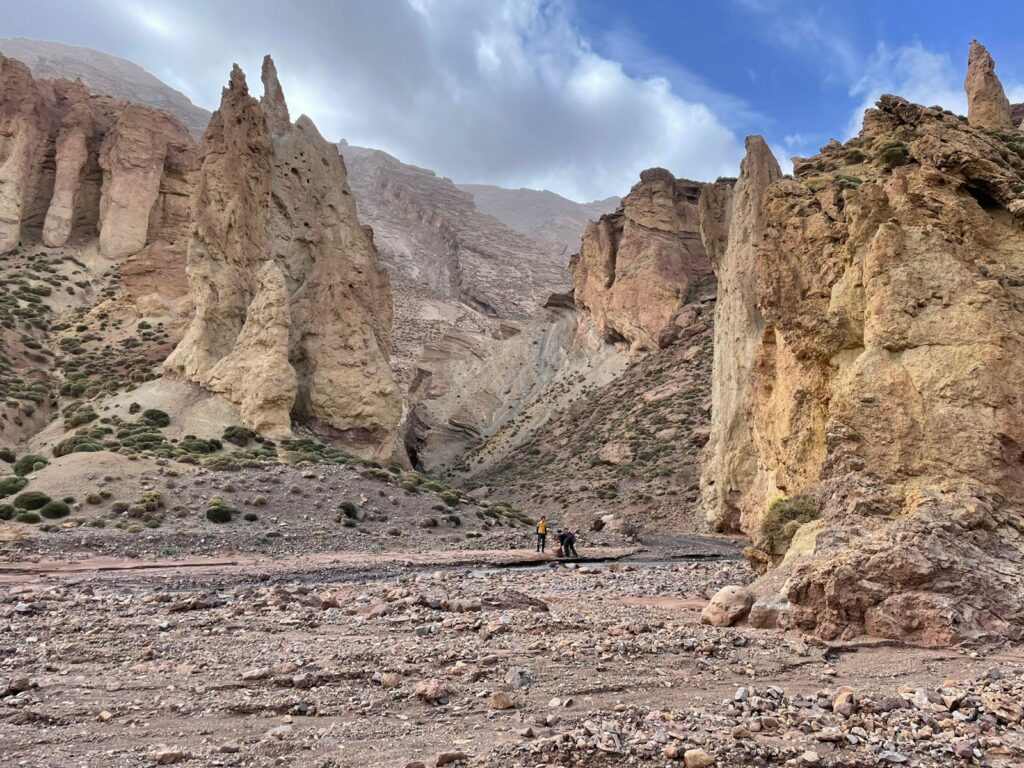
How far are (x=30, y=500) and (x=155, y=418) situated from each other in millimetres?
10488

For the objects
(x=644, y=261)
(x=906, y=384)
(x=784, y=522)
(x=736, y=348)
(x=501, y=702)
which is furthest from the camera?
(x=644, y=261)

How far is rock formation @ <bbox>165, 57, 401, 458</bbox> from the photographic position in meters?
33.5

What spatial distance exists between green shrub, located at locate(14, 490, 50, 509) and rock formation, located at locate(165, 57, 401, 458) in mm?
10753

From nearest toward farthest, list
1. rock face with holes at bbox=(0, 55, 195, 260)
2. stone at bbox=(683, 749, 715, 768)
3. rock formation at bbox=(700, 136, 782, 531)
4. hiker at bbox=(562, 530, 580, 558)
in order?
stone at bbox=(683, 749, 715, 768)
hiker at bbox=(562, 530, 580, 558)
rock formation at bbox=(700, 136, 782, 531)
rock face with holes at bbox=(0, 55, 195, 260)

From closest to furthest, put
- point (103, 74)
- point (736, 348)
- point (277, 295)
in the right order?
point (736, 348) → point (277, 295) → point (103, 74)

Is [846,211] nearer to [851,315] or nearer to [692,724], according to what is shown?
[851,315]

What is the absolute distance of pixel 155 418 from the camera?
3175 centimetres

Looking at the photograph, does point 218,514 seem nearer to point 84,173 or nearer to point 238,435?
point 238,435

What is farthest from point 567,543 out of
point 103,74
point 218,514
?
point 103,74

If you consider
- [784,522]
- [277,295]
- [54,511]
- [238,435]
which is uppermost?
[277,295]

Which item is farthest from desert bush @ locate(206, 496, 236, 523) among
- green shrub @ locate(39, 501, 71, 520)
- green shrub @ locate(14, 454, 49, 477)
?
green shrub @ locate(14, 454, 49, 477)

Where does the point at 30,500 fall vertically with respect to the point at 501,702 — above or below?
below

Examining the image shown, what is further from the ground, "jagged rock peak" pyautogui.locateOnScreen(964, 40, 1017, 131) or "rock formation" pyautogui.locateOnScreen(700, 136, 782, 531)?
"jagged rock peak" pyautogui.locateOnScreen(964, 40, 1017, 131)

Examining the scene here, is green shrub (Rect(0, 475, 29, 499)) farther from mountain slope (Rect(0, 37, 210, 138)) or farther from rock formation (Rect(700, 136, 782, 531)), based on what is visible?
mountain slope (Rect(0, 37, 210, 138))
